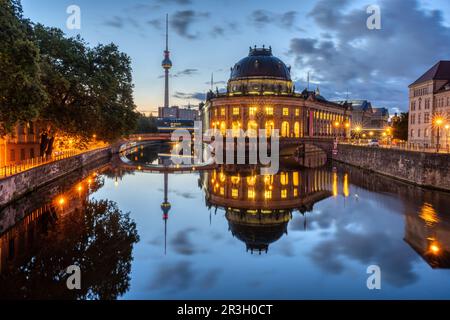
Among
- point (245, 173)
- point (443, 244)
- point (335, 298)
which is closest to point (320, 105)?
point (245, 173)

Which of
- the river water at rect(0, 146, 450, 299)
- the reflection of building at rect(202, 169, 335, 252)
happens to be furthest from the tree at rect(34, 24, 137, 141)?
the reflection of building at rect(202, 169, 335, 252)

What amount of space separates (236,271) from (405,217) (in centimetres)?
1868

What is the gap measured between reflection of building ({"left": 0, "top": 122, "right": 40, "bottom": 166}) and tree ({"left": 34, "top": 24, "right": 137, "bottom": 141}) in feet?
14.9

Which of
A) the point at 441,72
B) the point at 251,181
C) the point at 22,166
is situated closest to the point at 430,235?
the point at 251,181

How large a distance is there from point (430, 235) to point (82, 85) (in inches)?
1514

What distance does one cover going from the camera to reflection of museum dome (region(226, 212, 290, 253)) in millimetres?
25750

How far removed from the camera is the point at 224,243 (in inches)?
1003

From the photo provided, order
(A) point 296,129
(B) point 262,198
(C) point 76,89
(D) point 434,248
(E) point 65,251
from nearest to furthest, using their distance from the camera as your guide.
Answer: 1. (E) point 65,251
2. (D) point 434,248
3. (B) point 262,198
4. (C) point 76,89
5. (A) point 296,129

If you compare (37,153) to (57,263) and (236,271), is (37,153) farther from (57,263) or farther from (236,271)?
(236,271)

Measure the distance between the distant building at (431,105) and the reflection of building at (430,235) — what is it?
1630 inches

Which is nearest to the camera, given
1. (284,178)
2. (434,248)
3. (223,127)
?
(434,248)

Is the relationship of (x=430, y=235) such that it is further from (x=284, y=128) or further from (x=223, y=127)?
(x=223, y=127)

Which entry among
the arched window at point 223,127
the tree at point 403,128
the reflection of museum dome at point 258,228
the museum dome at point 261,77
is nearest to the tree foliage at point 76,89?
the reflection of museum dome at point 258,228

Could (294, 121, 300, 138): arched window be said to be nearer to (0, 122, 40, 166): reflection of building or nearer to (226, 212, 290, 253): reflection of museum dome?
(0, 122, 40, 166): reflection of building
